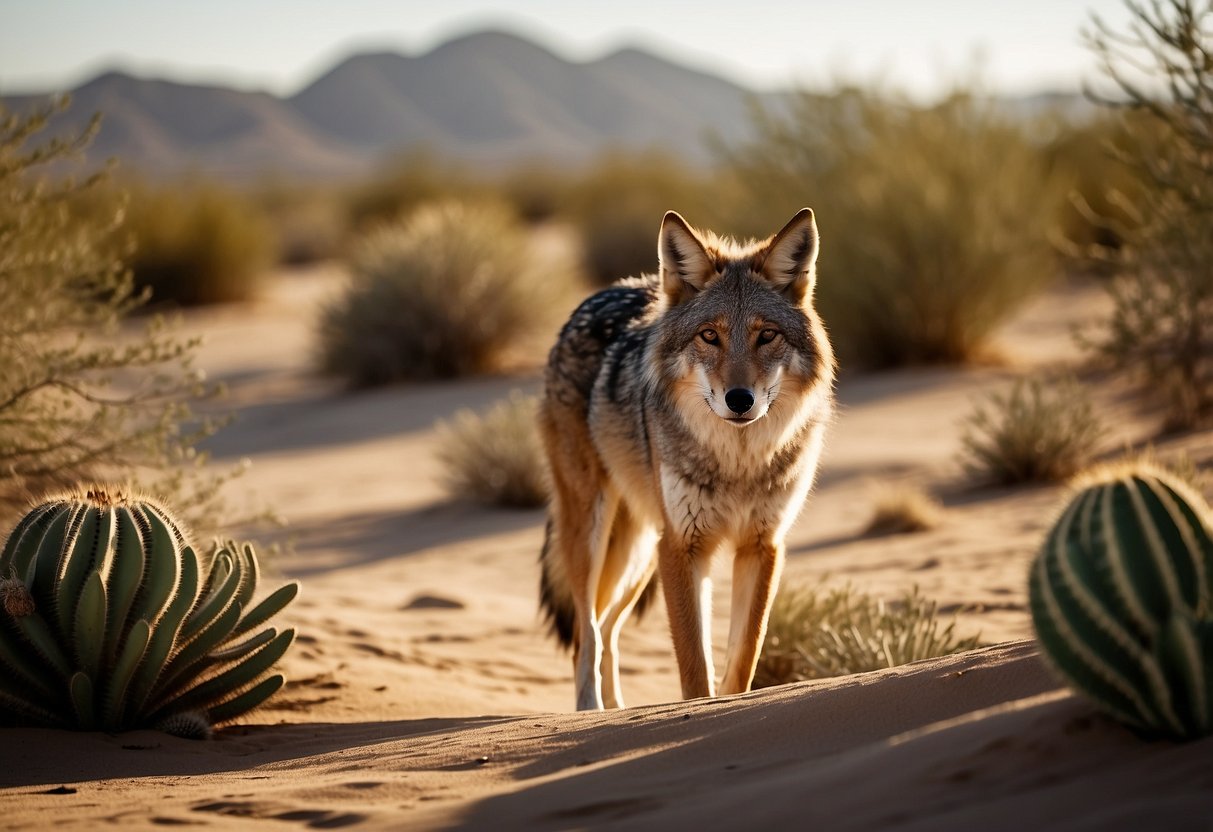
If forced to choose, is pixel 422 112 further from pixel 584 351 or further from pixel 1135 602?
pixel 1135 602

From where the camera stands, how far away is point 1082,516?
2918mm

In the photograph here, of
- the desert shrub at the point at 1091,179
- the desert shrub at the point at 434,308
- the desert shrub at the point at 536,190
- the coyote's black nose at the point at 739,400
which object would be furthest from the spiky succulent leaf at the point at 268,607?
the desert shrub at the point at 536,190

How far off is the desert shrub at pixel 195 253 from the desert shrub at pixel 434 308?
8824mm

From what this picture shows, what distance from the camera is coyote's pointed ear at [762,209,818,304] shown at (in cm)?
514

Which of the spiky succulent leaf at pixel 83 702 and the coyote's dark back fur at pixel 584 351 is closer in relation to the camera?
the spiky succulent leaf at pixel 83 702

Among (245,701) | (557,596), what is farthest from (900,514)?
(245,701)

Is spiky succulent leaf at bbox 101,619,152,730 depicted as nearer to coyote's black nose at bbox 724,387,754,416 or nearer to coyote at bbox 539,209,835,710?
coyote at bbox 539,209,835,710

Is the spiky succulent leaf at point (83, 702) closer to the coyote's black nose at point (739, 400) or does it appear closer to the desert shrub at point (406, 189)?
the coyote's black nose at point (739, 400)

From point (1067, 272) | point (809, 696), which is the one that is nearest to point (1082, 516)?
point (809, 696)

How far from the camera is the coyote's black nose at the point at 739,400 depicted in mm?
4719

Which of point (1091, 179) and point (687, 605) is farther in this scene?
point (1091, 179)

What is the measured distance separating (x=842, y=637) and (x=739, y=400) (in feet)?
5.93

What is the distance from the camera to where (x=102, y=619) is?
15.2ft

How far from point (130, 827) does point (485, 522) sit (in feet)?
25.2
